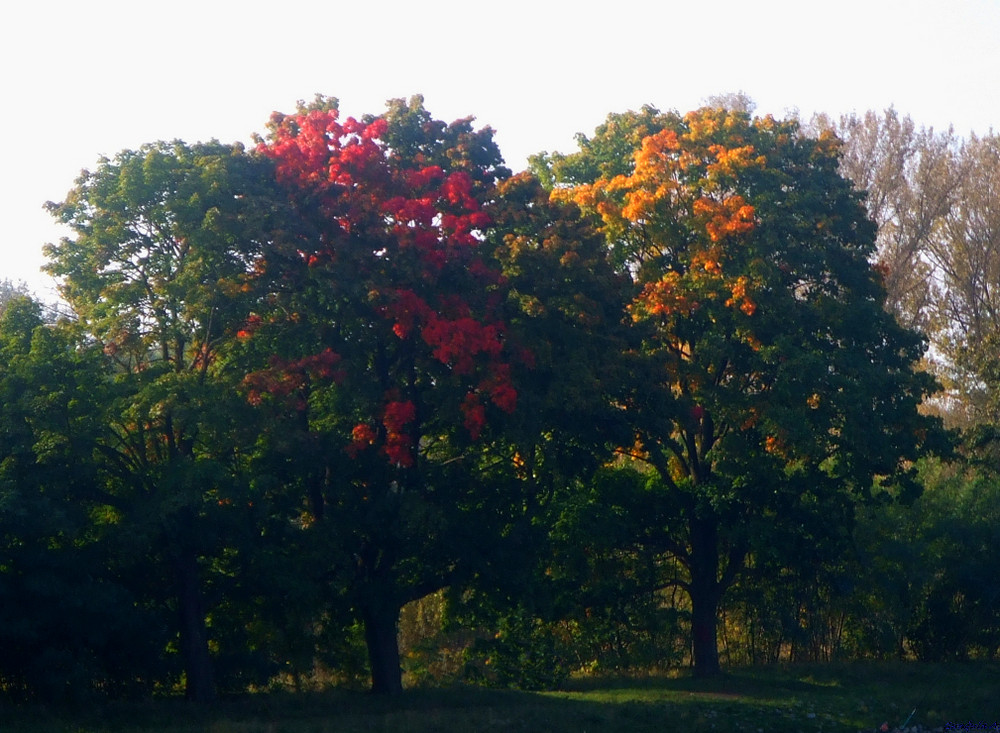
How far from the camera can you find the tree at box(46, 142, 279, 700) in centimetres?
1722

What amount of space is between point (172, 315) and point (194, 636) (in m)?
5.80

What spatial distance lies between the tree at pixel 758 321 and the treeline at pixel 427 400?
0.26ft

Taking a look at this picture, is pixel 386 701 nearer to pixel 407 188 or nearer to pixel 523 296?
pixel 523 296

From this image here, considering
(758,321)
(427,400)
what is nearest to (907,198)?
(758,321)

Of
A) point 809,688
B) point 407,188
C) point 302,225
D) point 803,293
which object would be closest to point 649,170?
point 803,293

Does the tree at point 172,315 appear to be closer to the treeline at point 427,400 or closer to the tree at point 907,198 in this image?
the treeline at point 427,400

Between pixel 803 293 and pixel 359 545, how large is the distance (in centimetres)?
1129

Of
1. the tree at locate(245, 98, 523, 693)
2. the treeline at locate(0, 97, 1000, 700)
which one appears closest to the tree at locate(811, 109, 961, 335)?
the treeline at locate(0, 97, 1000, 700)

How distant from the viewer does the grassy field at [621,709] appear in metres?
17.2

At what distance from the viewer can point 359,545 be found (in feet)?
65.1

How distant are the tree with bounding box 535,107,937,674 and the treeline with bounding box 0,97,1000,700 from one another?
79 millimetres

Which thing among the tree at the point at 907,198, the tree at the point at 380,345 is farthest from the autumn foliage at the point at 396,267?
the tree at the point at 907,198

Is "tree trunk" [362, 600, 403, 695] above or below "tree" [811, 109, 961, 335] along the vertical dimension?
below

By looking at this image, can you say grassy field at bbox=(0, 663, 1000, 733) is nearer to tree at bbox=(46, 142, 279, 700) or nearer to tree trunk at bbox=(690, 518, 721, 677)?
tree trunk at bbox=(690, 518, 721, 677)
